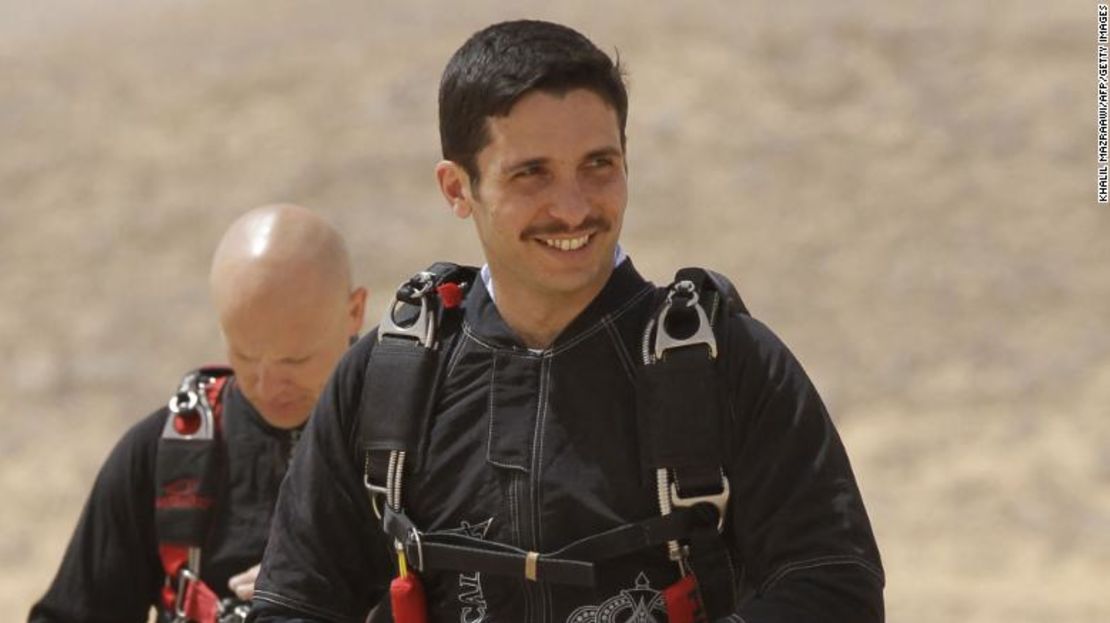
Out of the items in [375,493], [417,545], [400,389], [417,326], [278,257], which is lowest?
[417,545]

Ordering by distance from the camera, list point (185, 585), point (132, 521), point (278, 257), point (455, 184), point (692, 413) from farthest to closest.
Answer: point (278, 257) → point (132, 521) → point (185, 585) → point (455, 184) → point (692, 413)

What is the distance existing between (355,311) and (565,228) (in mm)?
2021

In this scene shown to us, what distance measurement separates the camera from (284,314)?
5.54 metres

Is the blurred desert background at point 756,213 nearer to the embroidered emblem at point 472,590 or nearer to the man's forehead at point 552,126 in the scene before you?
the embroidered emblem at point 472,590

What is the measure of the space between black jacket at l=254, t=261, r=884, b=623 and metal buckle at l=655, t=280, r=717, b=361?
43 millimetres

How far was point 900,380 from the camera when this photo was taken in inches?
700

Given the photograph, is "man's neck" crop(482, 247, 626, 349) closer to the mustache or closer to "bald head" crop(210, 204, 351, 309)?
the mustache

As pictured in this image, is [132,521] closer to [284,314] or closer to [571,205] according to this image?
[284,314]

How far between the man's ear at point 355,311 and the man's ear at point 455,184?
168cm

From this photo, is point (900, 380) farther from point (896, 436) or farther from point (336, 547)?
point (336, 547)

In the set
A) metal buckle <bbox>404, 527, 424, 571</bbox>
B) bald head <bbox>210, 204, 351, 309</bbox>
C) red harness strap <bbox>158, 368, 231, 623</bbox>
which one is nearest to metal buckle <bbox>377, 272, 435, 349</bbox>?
metal buckle <bbox>404, 527, 424, 571</bbox>

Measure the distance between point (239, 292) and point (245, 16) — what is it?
22.0 m

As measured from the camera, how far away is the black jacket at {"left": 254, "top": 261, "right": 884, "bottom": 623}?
12.0ft

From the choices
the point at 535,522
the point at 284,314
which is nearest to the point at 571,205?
the point at 535,522
